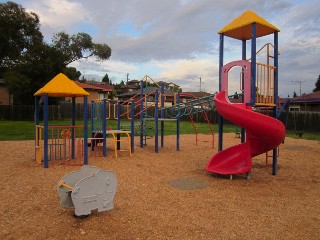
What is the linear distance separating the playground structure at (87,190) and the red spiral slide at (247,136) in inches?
124

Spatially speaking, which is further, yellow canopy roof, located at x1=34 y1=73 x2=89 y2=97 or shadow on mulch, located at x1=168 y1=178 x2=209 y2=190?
yellow canopy roof, located at x1=34 y1=73 x2=89 y2=97

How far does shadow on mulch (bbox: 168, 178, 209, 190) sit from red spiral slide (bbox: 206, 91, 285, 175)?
2.15ft

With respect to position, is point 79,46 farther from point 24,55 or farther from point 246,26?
point 246,26

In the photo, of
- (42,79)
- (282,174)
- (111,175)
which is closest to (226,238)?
(111,175)

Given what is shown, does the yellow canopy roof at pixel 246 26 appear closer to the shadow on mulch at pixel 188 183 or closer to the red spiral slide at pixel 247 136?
the red spiral slide at pixel 247 136

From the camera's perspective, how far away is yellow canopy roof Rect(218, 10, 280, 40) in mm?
6905

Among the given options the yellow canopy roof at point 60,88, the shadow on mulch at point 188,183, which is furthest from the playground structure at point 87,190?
the yellow canopy roof at point 60,88

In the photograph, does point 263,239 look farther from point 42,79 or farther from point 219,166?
point 42,79

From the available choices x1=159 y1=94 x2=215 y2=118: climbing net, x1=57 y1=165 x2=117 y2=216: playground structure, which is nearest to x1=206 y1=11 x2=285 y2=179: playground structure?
x1=159 y1=94 x2=215 y2=118: climbing net

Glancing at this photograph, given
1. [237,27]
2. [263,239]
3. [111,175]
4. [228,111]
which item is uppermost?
[237,27]

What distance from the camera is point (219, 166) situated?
23.1ft

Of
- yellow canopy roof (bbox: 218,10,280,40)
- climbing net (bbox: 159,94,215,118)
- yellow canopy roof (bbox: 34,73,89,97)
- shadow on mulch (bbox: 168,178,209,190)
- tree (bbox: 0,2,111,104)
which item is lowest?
shadow on mulch (bbox: 168,178,209,190)

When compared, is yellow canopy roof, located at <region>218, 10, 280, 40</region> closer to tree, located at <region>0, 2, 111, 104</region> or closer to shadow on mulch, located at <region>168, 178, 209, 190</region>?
shadow on mulch, located at <region>168, 178, 209, 190</region>

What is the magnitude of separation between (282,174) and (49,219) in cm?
563
